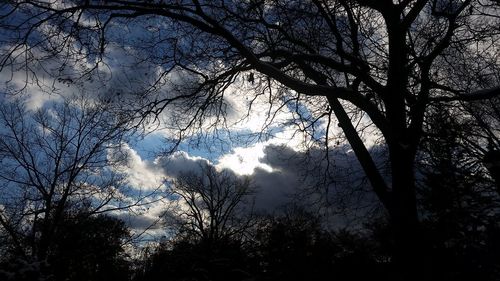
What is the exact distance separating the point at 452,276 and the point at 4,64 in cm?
833

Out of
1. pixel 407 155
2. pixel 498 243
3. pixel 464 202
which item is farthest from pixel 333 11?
pixel 498 243

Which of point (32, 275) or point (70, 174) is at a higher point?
point (70, 174)

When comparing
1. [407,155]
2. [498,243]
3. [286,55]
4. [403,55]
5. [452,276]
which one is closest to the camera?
[452,276]

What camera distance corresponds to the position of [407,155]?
6.63 m

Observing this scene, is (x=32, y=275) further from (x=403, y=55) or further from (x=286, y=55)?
(x=403, y=55)

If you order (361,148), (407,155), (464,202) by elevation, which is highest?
(361,148)

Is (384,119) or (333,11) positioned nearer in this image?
(384,119)

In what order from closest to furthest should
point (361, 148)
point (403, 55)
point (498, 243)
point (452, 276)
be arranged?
point (452, 276)
point (498, 243)
point (403, 55)
point (361, 148)

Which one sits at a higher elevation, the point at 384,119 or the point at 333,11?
the point at 333,11

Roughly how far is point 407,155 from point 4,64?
751 cm

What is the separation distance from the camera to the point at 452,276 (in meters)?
5.52

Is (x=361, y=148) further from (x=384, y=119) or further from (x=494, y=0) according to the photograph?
(x=494, y=0)

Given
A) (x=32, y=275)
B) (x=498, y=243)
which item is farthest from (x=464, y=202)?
(x=32, y=275)

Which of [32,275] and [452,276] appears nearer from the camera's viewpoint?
[452,276]
